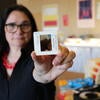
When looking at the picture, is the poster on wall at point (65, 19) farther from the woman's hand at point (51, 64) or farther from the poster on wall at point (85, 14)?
the woman's hand at point (51, 64)

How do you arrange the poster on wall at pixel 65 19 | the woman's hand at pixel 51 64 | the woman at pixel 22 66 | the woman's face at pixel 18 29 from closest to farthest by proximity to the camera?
the woman's hand at pixel 51 64
the woman at pixel 22 66
the woman's face at pixel 18 29
the poster on wall at pixel 65 19

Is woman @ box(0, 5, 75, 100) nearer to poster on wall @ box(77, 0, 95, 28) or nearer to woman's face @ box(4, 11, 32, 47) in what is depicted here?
woman's face @ box(4, 11, 32, 47)

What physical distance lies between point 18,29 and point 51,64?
0.76 feet

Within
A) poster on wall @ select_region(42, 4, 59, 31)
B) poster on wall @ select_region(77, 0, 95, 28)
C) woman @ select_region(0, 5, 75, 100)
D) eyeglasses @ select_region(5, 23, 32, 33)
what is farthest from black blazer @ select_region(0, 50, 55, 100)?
poster on wall @ select_region(42, 4, 59, 31)

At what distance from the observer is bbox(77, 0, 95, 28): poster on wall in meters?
3.42

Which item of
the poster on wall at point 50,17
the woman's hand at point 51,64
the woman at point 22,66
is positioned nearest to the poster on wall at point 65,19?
the poster on wall at point 50,17

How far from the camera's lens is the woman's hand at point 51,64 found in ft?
2.68

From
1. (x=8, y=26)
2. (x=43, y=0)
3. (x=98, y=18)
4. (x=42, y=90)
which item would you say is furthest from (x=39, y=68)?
(x=43, y=0)

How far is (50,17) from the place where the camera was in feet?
12.3

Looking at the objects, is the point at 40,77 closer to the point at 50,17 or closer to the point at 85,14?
the point at 85,14

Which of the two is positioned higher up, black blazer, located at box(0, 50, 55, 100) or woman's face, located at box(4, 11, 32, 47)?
woman's face, located at box(4, 11, 32, 47)

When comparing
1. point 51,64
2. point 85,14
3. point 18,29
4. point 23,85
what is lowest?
point 23,85

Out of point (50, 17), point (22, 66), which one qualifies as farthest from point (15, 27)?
point (50, 17)

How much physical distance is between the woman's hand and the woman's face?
162 millimetres
